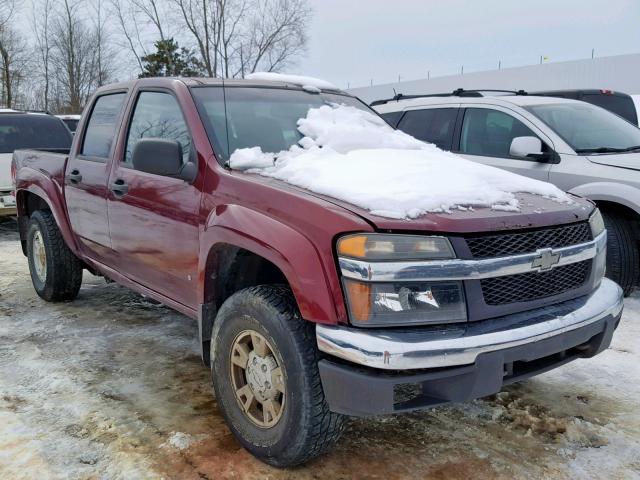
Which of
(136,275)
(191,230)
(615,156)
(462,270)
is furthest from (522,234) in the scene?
(615,156)

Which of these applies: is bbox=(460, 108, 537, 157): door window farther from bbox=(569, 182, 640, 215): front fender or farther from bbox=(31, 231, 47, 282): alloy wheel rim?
bbox=(31, 231, 47, 282): alloy wheel rim

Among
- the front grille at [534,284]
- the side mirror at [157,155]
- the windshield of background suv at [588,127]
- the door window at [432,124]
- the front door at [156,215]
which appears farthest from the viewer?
the door window at [432,124]

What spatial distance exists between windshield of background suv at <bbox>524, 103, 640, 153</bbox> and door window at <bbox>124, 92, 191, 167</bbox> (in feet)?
11.4

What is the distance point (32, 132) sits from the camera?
8508 millimetres

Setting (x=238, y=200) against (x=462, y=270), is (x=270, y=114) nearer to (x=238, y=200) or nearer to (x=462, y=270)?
(x=238, y=200)

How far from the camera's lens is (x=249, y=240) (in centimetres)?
247

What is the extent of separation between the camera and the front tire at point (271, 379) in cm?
226

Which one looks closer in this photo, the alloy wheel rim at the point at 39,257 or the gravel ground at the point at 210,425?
the gravel ground at the point at 210,425

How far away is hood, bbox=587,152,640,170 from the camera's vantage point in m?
4.71

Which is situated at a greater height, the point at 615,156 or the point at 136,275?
the point at 615,156

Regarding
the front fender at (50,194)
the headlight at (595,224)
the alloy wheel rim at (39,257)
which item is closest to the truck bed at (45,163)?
the front fender at (50,194)

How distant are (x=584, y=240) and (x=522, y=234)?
495 millimetres

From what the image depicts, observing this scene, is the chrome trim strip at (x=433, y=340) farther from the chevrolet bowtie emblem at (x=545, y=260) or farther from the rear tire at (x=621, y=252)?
the rear tire at (x=621, y=252)

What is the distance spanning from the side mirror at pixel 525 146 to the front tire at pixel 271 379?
3.24 meters
